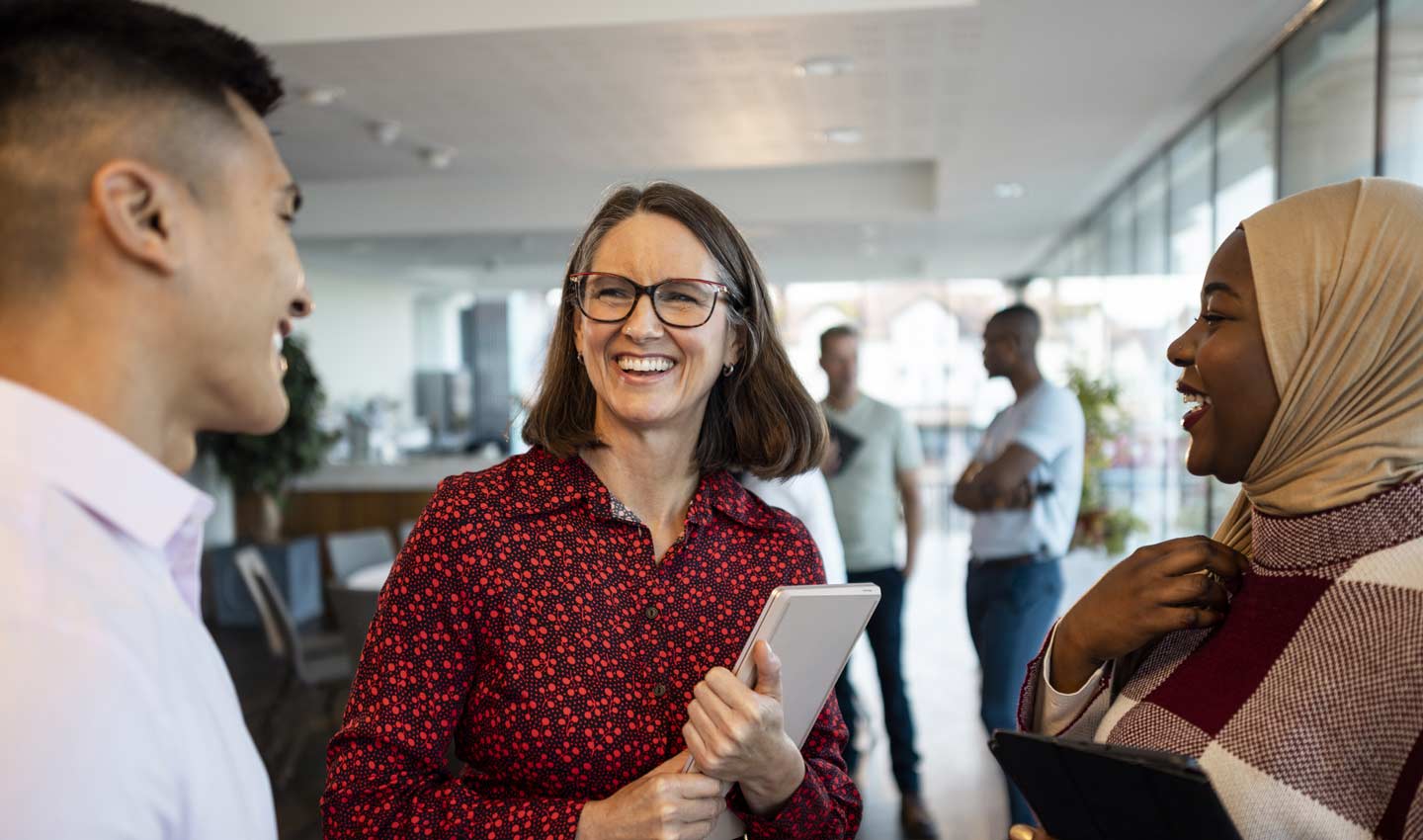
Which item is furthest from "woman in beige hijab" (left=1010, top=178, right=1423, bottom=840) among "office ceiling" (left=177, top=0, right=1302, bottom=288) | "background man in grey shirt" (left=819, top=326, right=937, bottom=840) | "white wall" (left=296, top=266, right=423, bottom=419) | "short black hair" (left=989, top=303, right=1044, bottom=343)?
"white wall" (left=296, top=266, right=423, bottom=419)

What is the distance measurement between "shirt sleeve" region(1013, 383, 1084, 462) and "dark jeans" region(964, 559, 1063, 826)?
407 mm

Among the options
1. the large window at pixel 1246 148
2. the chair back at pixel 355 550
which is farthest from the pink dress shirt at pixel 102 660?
the chair back at pixel 355 550

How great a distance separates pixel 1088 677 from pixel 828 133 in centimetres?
490

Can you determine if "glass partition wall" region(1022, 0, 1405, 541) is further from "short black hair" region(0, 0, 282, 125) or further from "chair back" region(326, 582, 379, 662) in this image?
"chair back" region(326, 582, 379, 662)

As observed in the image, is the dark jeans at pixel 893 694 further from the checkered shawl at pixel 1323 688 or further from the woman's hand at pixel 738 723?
the checkered shawl at pixel 1323 688

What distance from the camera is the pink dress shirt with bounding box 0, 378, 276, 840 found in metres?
0.62

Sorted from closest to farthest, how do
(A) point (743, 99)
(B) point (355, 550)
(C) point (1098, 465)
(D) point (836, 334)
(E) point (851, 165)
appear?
(D) point (836, 334)
(A) point (743, 99)
(B) point (355, 550)
(C) point (1098, 465)
(E) point (851, 165)

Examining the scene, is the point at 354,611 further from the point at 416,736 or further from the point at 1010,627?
the point at 416,736

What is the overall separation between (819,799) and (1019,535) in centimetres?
247

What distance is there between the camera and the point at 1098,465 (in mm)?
6332

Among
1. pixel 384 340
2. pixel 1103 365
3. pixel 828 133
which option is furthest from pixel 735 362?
pixel 384 340

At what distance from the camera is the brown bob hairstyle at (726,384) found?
1582mm

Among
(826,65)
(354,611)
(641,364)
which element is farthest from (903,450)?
(641,364)

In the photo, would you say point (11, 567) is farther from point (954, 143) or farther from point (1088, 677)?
point (954, 143)
